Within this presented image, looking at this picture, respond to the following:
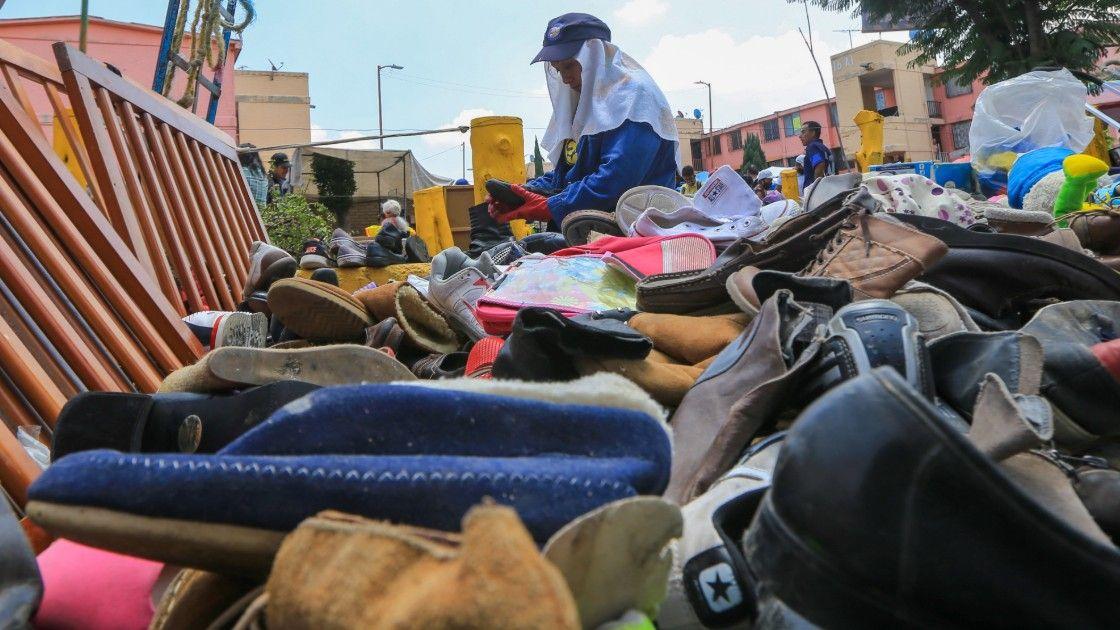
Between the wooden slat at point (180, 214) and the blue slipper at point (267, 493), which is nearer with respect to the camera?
the blue slipper at point (267, 493)

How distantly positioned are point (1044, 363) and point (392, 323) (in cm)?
142

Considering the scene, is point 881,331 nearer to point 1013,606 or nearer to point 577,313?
point 1013,606

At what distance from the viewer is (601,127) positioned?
3.53m

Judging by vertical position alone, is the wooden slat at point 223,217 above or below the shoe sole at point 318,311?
above

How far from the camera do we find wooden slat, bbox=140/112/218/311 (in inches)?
111

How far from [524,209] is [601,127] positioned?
52 centimetres

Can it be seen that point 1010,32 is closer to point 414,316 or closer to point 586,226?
point 586,226

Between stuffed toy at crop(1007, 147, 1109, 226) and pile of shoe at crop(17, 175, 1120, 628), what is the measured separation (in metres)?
1.80

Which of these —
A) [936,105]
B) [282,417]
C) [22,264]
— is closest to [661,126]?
[22,264]

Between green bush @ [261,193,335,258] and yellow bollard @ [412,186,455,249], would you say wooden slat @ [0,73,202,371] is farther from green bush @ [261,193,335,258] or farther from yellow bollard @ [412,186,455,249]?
yellow bollard @ [412,186,455,249]

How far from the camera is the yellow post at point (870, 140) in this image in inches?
438

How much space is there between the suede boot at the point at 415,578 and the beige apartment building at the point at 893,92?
39.7 m

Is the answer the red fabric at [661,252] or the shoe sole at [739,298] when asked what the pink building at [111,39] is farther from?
the shoe sole at [739,298]

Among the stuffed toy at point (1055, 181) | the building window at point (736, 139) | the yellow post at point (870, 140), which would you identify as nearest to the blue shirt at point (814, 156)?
the yellow post at point (870, 140)
